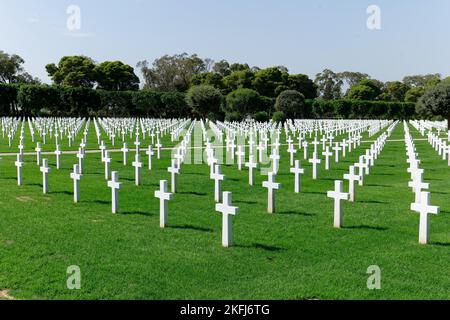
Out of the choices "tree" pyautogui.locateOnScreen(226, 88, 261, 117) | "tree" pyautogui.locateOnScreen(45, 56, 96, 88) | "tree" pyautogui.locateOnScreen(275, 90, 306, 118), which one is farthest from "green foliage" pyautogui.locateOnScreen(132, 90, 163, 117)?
"tree" pyautogui.locateOnScreen(275, 90, 306, 118)

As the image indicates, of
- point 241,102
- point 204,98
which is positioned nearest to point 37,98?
point 204,98

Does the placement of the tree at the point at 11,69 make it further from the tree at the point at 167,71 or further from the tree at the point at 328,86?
the tree at the point at 328,86

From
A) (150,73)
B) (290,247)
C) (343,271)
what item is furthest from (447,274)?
(150,73)

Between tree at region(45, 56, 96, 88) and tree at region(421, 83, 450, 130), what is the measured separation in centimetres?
4578

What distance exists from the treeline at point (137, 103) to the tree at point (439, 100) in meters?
16.1

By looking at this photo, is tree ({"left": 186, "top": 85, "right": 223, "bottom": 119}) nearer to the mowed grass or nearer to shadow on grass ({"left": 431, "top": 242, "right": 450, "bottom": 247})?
the mowed grass

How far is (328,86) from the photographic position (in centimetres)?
10375

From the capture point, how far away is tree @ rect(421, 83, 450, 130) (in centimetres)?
3672

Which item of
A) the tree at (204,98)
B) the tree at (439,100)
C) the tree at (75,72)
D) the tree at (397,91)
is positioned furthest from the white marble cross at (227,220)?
the tree at (397,91)

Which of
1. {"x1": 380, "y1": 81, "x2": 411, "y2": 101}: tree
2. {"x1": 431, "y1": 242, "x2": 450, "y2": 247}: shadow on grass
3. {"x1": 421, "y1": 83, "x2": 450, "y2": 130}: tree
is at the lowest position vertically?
{"x1": 431, "y1": 242, "x2": 450, "y2": 247}: shadow on grass

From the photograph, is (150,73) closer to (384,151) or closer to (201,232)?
(384,151)

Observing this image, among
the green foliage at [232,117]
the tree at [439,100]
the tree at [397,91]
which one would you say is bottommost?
the green foliage at [232,117]

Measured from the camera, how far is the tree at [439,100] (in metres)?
36.7
